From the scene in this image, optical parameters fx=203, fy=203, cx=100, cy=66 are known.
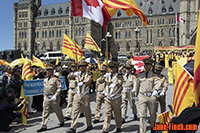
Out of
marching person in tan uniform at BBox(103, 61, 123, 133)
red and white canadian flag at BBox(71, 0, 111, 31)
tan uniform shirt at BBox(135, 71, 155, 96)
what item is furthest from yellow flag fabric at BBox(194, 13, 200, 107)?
red and white canadian flag at BBox(71, 0, 111, 31)

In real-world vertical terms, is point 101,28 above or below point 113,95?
above

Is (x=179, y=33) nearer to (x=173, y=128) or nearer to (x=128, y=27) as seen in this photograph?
(x=128, y=27)

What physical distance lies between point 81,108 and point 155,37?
203 feet

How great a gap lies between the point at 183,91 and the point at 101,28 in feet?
229

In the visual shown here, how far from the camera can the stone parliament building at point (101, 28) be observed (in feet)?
206

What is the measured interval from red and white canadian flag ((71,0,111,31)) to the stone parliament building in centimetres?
5469

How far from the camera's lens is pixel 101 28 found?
7075 centimetres

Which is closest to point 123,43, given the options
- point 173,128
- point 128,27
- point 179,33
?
point 128,27

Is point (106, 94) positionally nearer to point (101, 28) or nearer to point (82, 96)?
point (82, 96)

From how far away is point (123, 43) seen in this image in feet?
225

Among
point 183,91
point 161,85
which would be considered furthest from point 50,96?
point 183,91

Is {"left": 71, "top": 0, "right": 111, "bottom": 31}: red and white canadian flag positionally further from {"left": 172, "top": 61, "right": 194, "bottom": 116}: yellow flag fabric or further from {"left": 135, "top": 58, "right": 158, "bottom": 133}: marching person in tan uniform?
{"left": 172, "top": 61, "right": 194, "bottom": 116}: yellow flag fabric

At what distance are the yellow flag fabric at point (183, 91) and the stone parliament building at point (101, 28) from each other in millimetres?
58428

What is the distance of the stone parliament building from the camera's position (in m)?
62.9
